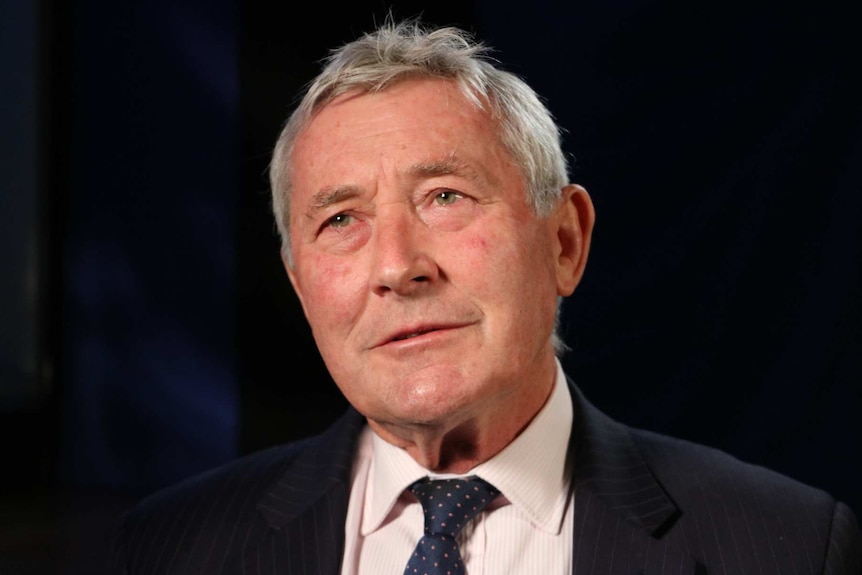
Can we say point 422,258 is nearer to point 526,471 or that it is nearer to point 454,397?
point 454,397

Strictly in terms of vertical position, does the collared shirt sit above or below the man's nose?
below

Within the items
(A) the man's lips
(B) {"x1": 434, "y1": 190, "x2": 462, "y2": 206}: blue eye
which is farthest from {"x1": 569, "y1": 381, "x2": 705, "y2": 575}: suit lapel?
(B) {"x1": 434, "y1": 190, "x2": 462, "y2": 206}: blue eye

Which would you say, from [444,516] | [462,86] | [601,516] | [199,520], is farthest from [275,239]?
[601,516]

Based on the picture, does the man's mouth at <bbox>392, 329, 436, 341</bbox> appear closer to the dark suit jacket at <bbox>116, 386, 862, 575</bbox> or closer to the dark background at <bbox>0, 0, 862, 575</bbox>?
the dark suit jacket at <bbox>116, 386, 862, 575</bbox>

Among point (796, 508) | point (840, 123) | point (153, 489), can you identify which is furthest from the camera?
point (153, 489)

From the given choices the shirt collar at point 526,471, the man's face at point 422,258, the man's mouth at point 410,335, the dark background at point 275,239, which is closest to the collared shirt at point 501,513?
the shirt collar at point 526,471

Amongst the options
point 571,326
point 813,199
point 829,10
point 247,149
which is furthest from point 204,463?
point 829,10

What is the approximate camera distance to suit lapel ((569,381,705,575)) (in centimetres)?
173

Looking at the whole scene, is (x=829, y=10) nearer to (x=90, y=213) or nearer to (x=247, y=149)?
(x=247, y=149)

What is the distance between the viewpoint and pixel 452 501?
6.04 ft

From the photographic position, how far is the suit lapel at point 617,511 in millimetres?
1733

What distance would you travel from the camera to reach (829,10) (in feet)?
9.09

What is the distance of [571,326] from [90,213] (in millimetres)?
2202

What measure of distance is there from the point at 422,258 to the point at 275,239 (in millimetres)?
1724
